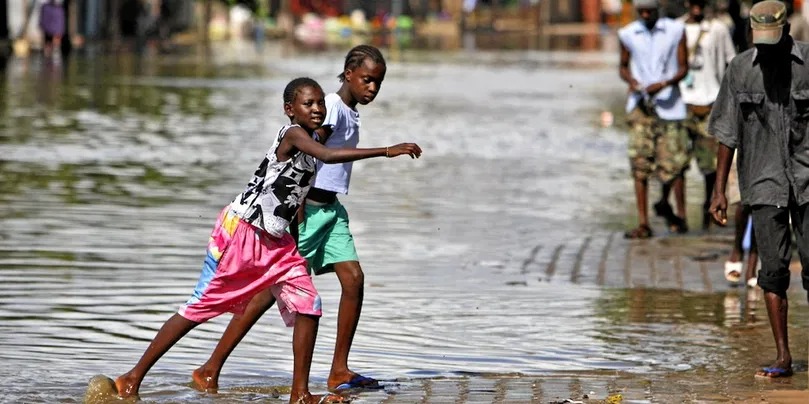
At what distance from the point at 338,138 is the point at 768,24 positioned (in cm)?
182

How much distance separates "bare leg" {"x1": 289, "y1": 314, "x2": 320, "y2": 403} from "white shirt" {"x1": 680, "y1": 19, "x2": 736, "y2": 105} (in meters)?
6.56

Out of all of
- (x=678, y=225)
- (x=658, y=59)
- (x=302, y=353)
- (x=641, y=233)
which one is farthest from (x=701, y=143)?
(x=302, y=353)

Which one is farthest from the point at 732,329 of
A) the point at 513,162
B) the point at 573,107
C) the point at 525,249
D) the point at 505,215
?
the point at 573,107

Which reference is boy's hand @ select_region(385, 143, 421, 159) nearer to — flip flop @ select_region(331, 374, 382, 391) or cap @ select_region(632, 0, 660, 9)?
flip flop @ select_region(331, 374, 382, 391)

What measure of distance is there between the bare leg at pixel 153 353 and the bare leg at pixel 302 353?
0.40m

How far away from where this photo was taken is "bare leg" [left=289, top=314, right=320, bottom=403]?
7.11 m

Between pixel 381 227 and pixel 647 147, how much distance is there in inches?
75.8

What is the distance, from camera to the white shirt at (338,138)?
7.55 metres

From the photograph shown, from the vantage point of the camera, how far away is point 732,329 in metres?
9.40

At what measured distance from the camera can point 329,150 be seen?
6.94 metres

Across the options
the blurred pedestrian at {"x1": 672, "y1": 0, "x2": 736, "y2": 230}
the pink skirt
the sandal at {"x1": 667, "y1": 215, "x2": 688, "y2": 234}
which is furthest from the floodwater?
the blurred pedestrian at {"x1": 672, "y1": 0, "x2": 736, "y2": 230}

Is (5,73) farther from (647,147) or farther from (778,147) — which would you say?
(778,147)

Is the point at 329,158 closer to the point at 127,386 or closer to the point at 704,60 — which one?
the point at 127,386

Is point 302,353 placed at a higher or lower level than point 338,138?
lower
